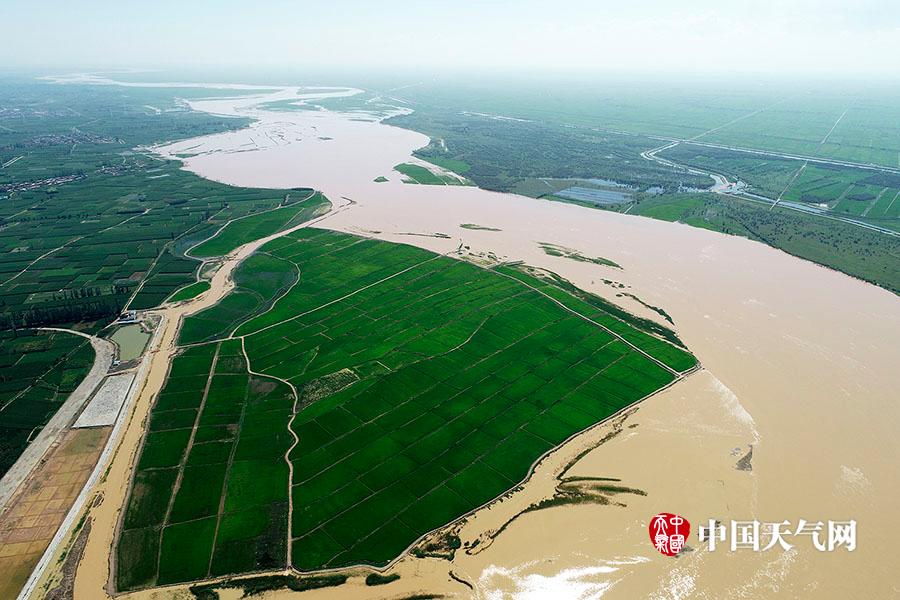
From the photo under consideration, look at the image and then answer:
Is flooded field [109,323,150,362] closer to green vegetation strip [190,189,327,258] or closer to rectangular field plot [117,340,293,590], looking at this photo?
rectangular field plot [117,340,293,590]

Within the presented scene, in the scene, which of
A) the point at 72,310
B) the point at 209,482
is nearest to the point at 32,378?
the point at 72,310

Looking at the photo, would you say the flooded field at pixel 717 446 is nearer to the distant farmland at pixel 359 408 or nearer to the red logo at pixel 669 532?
the red logo at pixel 669 532

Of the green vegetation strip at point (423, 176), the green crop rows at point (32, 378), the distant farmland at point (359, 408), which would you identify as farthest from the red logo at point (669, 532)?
the green vegetation strip at point (423, 176)

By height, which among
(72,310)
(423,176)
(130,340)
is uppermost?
(423,176)

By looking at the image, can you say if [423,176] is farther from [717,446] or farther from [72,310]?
[717,446]

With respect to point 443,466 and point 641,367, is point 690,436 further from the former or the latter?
point 443,466

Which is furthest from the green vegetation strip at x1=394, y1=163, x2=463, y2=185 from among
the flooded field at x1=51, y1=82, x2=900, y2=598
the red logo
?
the red logo

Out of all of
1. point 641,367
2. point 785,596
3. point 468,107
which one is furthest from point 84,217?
point 468,107
